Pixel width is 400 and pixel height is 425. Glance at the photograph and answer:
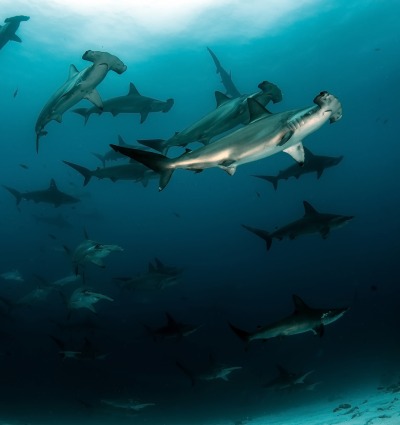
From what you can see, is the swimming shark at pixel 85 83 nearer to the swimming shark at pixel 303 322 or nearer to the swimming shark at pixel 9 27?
the swimming shark at pixel 303 322

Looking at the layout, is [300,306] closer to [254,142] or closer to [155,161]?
[254,142]

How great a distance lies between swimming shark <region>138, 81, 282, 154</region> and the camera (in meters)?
6.13

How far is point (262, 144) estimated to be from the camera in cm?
395

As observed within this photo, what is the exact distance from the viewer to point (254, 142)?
3973mm

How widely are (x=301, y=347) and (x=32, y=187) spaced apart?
160ft

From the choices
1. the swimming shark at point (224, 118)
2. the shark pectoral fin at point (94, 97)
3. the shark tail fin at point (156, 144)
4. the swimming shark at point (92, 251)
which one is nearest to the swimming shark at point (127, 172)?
the swimming shark at point (92, 251)

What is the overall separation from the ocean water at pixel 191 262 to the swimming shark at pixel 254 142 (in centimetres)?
464

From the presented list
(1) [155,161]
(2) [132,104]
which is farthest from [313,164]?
(1) [155,161]

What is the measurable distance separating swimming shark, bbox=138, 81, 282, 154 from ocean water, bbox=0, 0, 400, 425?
402 cm

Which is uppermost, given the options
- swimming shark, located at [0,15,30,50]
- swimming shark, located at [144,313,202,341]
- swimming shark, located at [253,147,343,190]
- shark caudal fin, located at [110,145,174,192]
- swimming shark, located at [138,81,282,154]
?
swimming shark, located at [0,15,30,50]

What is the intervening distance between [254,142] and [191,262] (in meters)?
46.0

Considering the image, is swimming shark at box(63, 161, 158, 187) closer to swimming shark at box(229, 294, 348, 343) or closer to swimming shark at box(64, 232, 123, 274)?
swimming shark at box(64, 232, 123, 274)

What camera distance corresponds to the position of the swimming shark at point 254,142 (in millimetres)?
3793

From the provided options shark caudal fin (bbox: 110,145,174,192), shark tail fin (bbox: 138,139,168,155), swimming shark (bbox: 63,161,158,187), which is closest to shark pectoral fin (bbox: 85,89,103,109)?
shark tail fin (bbox: 138,139,168,155)
